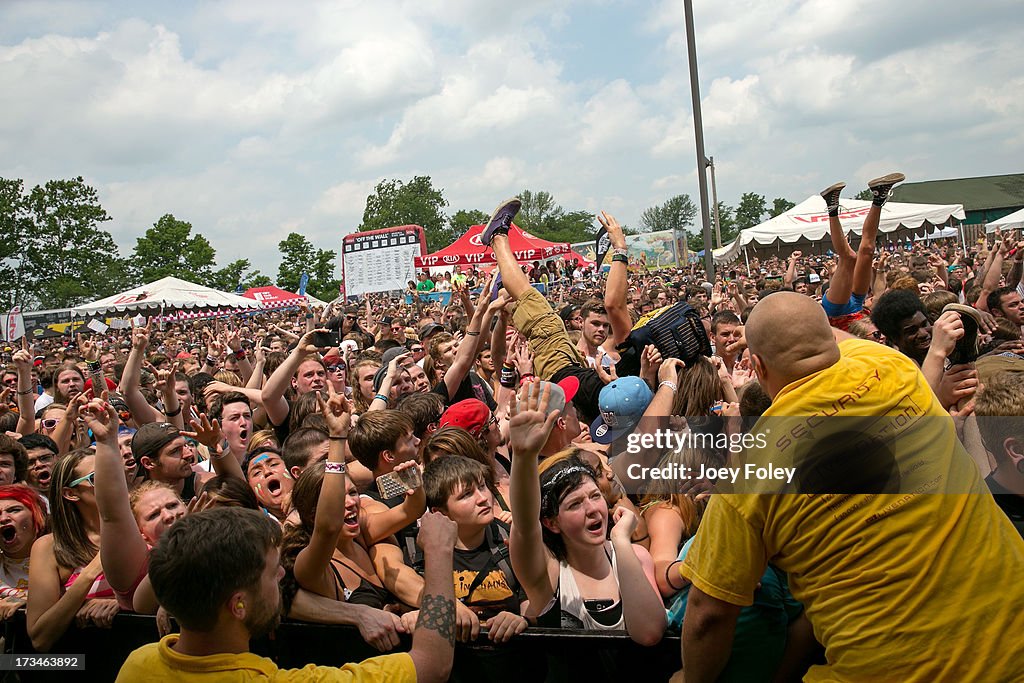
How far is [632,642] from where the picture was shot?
7.97ft

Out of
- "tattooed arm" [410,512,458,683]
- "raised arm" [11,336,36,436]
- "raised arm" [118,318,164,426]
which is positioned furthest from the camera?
"raised arm" [11,336,36,436]

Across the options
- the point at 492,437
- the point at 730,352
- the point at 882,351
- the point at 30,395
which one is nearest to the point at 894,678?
the point at 882,351

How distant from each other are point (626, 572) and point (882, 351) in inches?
39.9

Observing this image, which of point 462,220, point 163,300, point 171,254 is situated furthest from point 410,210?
point 163,300

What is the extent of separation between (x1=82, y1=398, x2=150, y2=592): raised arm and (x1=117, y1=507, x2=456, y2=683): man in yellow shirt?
3.26ft

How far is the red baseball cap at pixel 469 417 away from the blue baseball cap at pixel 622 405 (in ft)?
2.21

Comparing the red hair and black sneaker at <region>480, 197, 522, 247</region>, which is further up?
black sneaker at <region>480, 197, 522, 247</region>

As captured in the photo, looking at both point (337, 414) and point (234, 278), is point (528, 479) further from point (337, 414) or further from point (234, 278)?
point (234, 278)

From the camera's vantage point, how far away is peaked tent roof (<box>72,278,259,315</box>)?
102 ft

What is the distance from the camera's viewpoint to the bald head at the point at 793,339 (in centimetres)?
189

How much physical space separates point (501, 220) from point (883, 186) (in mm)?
2732

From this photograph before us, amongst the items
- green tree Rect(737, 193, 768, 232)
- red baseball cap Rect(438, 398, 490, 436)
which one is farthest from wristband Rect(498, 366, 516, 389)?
green tree Rect(737, 193, 768, 232)

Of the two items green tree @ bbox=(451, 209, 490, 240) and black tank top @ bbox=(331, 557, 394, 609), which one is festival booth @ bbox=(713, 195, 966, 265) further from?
green tree @ bbox=(451, 209, 490, 240)
